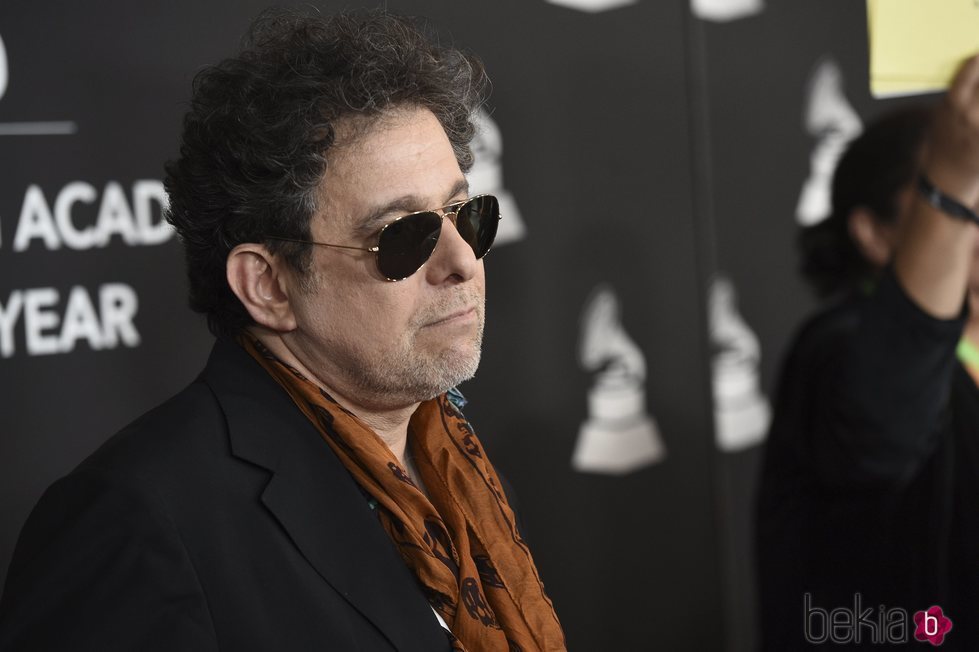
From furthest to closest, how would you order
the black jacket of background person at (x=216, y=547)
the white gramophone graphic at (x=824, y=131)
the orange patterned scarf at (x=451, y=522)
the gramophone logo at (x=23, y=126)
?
the white gramophone graphic at (x=824, y=131) < the gramophone logo at (x=23, y=126) < the orange patterned scarf at (x=451, y=522) < the black jacket of background person at (x=216, y=547)

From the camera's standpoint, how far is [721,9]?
289cm

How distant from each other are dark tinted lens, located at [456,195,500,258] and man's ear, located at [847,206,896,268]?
1.19 meters

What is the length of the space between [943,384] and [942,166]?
529 millimetres

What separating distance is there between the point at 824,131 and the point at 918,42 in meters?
0.31

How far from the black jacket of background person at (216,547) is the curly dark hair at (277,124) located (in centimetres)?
21

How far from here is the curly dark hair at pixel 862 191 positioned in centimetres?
261

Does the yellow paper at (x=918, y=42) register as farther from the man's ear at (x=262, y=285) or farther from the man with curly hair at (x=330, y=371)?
the man's ear at (x=262, y=285)

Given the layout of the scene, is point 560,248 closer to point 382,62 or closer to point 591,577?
point 591,577

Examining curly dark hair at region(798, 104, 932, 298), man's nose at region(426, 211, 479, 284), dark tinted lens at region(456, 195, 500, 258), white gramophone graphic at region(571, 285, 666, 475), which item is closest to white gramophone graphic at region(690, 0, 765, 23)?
curly dark hair at region(798, 104, 932, 298)

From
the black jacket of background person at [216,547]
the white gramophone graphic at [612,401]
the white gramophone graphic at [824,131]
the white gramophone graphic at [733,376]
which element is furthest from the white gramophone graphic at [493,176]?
the black jacket of background person at [216,547]

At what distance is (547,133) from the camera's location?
9.25 ft

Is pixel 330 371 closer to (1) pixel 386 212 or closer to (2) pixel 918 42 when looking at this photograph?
(1) pixel 386 212

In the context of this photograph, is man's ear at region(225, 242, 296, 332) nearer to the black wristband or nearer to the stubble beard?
the stubble beard

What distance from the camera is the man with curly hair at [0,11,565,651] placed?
1.50 m
